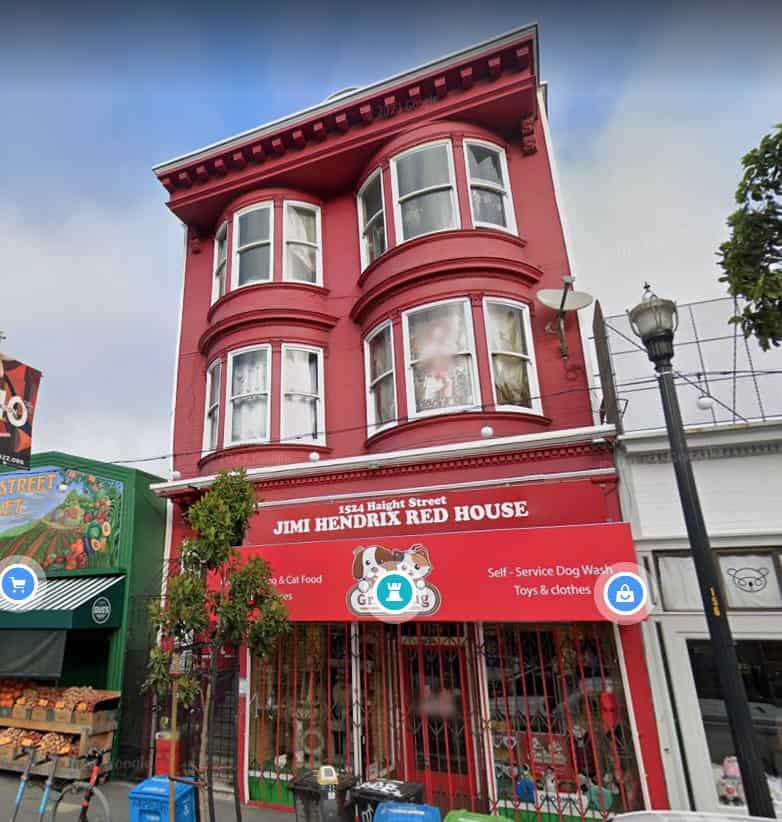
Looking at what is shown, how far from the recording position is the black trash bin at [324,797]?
6227 millimetres

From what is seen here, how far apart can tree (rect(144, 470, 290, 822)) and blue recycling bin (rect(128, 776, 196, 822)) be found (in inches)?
11.4

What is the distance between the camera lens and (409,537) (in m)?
8.30

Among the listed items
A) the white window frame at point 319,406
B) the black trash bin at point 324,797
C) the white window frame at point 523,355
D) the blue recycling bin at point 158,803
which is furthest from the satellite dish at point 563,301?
the blue recycling bin at point 158,803

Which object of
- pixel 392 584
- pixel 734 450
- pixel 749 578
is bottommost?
pixel 749 578

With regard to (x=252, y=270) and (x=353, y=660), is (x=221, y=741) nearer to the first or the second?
(x=353, y=660)

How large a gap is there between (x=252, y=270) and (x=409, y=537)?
281 inches

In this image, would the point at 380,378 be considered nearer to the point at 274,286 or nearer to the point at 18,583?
Answer: the point at 274,286

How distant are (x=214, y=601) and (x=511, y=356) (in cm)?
622

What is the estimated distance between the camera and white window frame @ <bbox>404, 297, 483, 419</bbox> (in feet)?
31.3

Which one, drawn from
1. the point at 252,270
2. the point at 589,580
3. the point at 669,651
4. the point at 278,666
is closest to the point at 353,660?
the point at 278,666

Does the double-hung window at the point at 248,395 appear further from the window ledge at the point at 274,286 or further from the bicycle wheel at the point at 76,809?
the bicycle wheel at the point at 76,809

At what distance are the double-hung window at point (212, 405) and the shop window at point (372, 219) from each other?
3.94 metres

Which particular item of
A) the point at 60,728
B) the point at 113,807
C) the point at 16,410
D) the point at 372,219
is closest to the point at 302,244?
the point at 372,219

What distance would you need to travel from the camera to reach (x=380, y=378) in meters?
10.5
